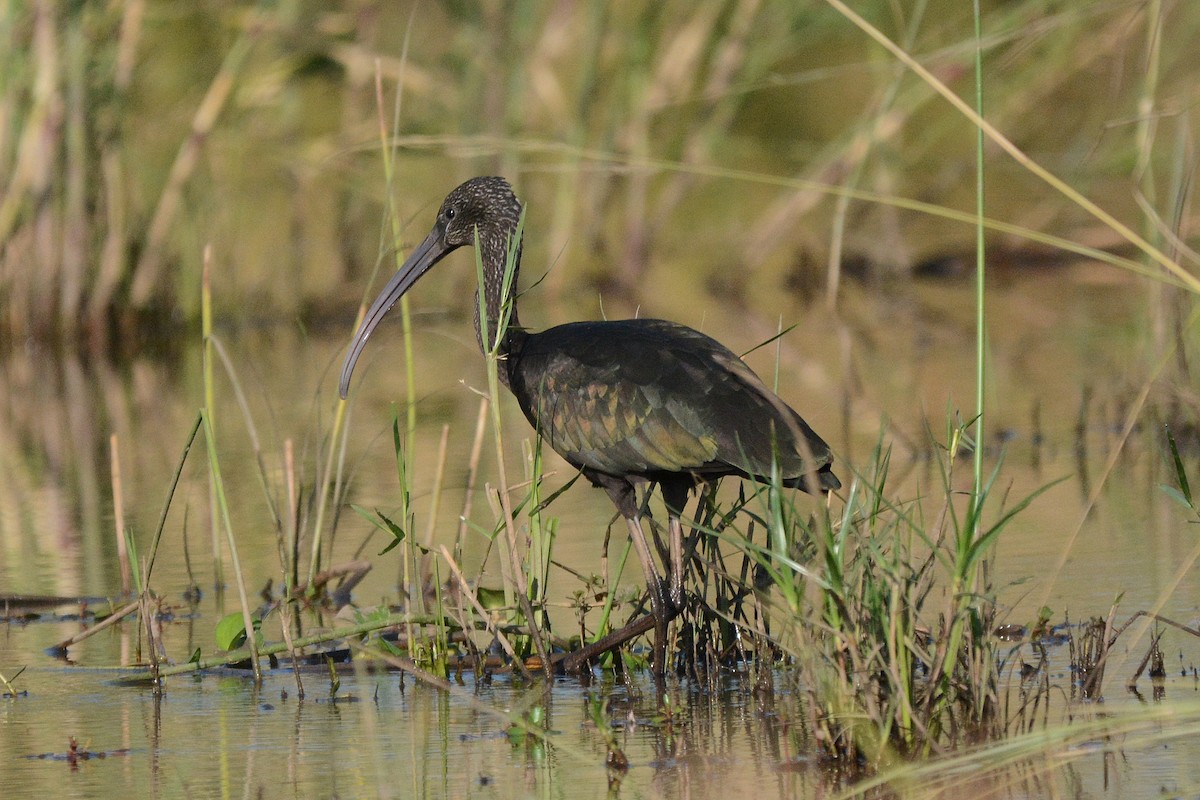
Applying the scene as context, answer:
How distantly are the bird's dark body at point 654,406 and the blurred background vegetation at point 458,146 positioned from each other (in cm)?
479

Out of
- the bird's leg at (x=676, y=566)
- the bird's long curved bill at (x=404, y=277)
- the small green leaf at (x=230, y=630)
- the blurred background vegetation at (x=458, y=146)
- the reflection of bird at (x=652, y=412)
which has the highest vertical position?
the blurred background vegetation at (x=458, y=146)

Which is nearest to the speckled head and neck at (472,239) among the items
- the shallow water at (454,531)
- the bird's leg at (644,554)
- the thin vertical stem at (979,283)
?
the shallow water at (454,531)

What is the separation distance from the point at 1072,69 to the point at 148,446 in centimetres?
828

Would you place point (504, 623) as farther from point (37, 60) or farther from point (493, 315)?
point (37, 60)

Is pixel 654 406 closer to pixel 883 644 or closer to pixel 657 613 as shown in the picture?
pixel 657 613

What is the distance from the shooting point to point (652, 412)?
5395 mm

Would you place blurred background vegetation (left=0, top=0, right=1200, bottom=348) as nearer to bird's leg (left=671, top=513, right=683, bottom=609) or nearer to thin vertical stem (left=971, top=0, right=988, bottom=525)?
bird's leg (left=671, top=513, right=683, bottom=609)

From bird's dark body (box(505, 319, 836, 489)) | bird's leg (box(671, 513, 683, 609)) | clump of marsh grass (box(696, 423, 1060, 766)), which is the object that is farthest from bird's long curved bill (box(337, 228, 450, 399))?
clump of marsh grass (box(696, 423, 1060, 766))

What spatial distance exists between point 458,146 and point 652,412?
18.3ft

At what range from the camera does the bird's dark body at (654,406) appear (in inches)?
205

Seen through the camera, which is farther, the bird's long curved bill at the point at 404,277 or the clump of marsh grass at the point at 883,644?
the bird's long curved bill at the point at 404,277

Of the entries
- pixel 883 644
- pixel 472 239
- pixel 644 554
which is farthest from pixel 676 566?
pixel 472 239

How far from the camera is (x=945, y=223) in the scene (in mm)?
21109

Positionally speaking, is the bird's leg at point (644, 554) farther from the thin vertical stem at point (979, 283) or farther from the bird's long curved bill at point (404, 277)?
the thin vertical stem at point (979, 283)
